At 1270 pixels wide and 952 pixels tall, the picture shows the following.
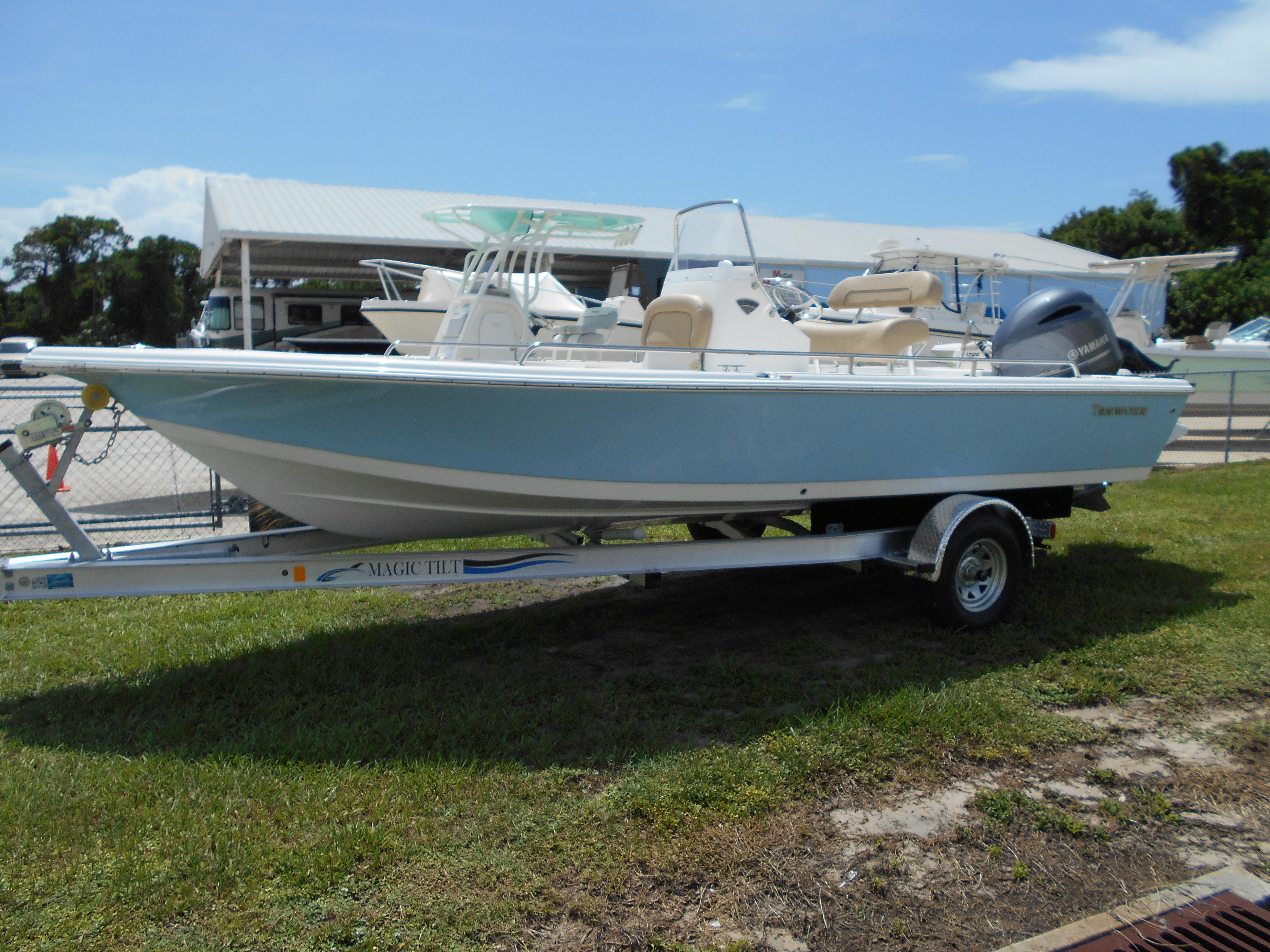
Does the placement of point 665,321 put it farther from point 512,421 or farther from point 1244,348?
point 1244,348

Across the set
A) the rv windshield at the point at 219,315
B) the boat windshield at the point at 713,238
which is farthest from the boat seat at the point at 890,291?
the rv windshield at the point at 219,315

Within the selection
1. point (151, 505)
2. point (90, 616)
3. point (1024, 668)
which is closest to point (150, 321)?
point (151, 505)

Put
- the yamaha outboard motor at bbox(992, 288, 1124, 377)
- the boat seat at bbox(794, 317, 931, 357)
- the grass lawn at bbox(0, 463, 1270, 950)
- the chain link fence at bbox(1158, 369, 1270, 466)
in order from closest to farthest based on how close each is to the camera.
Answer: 1. the grass lawn at bbox(0, 463, 1270, 950)
2. the boat seat at bbox(794, 317, 931, 357)
3. the yamaha outboard motor at bbox(992, 288, 1124, 377)
4. the chain link fence at bbox(1158, 369, 1270, 466)

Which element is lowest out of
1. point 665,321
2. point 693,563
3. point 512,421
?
point 693,563

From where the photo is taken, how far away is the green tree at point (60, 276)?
48.5 metres

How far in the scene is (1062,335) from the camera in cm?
582

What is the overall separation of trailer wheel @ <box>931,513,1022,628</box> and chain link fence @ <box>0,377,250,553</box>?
386 centimetres

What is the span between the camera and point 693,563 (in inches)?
175

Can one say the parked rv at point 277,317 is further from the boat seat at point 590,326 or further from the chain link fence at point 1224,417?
the chain link fence at point 1224,417

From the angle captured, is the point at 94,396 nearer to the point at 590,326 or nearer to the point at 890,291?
the point at 590,326

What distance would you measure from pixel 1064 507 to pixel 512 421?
3.94 metres

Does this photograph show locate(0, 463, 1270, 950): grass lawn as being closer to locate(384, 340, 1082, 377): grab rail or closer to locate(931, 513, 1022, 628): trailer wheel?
locate(931, 513, 1022, 628): trailer wheel

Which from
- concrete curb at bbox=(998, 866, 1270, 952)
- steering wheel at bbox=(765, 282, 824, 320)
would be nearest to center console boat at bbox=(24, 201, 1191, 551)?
steering wheel at bbox=(765, 282, 824, 320)

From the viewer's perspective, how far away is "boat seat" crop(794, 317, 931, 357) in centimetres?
561
